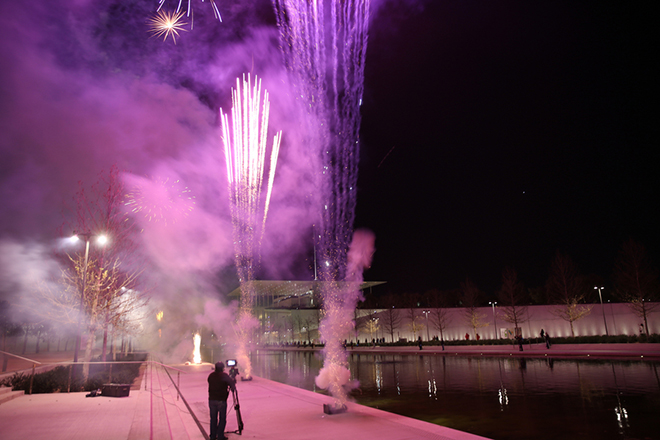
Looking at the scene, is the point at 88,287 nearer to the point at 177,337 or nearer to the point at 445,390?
the point at 445,390

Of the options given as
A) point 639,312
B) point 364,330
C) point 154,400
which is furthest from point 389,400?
point 364,330

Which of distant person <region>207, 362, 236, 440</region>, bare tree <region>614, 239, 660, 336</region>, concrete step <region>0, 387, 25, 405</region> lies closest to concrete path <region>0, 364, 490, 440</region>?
concrete step <region>0, 387, 25, 405</region>

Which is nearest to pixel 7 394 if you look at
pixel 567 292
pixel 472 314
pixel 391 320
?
pixel 567 292

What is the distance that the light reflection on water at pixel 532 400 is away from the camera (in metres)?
7.46

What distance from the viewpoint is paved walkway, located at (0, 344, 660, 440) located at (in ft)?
22.2

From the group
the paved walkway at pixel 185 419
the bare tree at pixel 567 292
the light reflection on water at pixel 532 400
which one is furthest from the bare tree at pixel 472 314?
the paved walkway at pixel 185 419

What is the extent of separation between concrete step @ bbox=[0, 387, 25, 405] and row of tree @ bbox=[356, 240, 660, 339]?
35648 mm

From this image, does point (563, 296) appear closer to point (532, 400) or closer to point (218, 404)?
point (532, 400)

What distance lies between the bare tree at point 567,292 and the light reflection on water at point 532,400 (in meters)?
19.0

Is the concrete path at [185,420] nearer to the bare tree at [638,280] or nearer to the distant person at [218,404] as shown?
the distant person at [218,404]

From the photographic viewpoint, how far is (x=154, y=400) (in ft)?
35.9

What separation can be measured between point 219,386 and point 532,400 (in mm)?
8241

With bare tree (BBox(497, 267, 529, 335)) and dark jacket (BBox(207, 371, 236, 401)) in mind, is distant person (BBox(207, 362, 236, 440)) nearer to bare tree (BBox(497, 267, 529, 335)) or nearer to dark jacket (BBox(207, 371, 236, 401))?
dark jacket (BBox(207, 371, 236, 401))

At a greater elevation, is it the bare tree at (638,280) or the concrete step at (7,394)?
the bare tree at (638,280)
